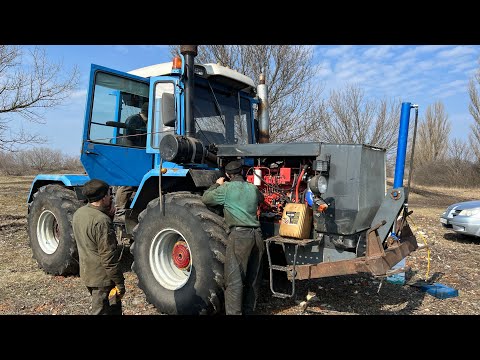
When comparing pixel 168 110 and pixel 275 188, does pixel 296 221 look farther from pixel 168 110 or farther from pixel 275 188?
pixel 168 110

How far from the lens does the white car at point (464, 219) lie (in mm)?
8867

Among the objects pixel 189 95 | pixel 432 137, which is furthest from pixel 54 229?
pixel 432 137

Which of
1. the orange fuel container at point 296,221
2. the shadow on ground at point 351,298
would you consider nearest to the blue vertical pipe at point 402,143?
the orange fuel container at point 296,221

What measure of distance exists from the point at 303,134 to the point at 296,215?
1089 cm

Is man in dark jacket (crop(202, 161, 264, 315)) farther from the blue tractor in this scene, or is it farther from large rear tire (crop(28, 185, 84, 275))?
large rear tire (crop(28, 185, 84, 275))

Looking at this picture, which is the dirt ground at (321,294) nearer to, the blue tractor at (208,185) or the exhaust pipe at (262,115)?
the blue tractor at (208,185)

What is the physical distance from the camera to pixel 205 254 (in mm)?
4000

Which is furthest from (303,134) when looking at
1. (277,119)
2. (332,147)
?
(332,147)

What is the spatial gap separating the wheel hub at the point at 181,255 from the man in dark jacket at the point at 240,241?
2.11 feet

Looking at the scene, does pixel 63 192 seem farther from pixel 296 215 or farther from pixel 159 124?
pixel 296 215

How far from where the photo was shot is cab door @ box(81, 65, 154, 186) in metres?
5.29

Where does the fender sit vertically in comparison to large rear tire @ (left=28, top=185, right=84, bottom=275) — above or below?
above

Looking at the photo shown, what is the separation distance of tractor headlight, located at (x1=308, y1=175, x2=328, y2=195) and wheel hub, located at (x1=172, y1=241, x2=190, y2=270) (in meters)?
1.60

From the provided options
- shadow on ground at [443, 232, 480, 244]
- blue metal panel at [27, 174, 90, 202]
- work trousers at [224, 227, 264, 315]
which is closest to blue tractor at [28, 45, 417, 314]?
work trousers at [224, 227, 264, 315]
